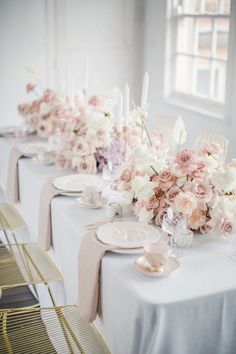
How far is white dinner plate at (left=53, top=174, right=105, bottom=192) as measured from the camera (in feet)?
8.55

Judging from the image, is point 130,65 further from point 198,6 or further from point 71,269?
point 71,269

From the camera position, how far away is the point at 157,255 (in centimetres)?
177

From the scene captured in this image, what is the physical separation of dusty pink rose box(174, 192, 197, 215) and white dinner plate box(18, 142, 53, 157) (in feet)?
4.56

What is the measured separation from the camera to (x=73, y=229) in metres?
2.19

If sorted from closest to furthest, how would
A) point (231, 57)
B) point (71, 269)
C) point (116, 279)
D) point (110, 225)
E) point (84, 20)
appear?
1. point (116, 279)
2. point (110, 225)
3. point (71, 269)
4. point (231, 57)
5. point (84, 20)

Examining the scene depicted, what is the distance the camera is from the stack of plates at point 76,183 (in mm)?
2578

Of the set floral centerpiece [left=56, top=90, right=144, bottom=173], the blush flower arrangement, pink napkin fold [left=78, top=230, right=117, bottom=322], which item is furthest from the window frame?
pink napkin fold [left=78, top=230, right=117, bottom=322]

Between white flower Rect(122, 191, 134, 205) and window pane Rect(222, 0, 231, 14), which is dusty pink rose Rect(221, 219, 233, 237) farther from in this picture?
window pane Rect(222, 0, 231, 14)

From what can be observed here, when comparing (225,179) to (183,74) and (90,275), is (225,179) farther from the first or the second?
(183,74)

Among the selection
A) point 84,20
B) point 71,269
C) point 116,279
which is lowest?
point 71,269

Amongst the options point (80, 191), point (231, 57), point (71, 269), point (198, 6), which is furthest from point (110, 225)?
point (198, 6)

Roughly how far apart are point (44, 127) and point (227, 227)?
71.5 inches

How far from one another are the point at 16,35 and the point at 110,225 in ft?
11.7

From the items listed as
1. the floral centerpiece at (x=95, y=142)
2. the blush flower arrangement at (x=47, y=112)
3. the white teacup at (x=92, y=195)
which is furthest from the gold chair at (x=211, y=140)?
the white teacup at (x=92, y=195)
